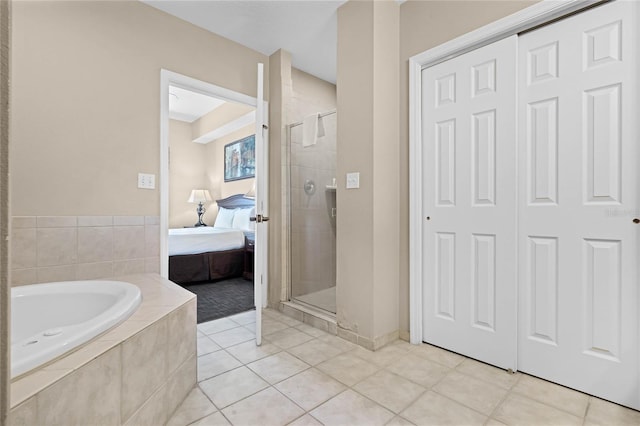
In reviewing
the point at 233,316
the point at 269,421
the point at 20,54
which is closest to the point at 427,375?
the point at 269,421

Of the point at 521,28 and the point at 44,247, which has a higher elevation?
the point at 521,28

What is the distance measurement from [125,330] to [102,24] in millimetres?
2135

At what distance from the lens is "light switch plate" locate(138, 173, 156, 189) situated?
89.3 inches

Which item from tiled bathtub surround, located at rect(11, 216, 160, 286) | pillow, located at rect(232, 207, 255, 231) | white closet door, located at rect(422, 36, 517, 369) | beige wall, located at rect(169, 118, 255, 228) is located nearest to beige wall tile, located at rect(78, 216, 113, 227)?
tiled bathtub surround, located at rect(11, 216, 160, 286)

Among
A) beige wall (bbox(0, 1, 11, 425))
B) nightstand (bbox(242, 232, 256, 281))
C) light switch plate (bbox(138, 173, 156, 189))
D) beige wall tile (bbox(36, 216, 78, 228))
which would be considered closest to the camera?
beige wall (bbox(0, 1, 11, 425))

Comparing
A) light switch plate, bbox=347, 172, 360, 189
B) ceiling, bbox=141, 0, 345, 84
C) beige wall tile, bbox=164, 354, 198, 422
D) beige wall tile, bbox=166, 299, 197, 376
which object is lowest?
beige wall tile, bbox=164, 354, 198, 422

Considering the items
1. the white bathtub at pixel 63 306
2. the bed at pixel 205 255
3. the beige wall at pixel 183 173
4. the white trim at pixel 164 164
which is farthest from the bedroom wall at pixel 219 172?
the white bathtub at pixel 63 306

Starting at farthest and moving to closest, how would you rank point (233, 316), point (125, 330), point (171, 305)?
point (233, 316)
point (171, 305)
point (125, 330)

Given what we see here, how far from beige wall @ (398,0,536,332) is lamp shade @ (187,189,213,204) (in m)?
4.76

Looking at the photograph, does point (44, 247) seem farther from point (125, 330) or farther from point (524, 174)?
point (524, 174)

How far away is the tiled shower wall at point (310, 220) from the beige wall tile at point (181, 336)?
1.43m

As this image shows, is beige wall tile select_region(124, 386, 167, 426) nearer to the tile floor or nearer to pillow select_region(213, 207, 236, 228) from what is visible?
the tile floor

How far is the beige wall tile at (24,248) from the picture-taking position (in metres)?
1.83

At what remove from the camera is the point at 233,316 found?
2715mm
